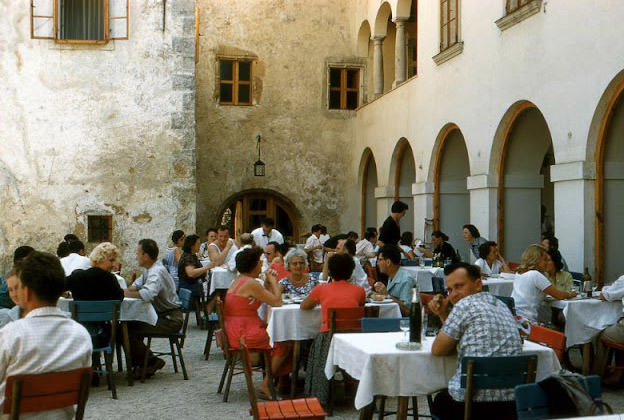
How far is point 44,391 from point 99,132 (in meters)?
14.9

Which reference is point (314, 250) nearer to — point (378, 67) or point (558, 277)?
point (378, 67)

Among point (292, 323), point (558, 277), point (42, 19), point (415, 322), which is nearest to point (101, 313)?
point (292, 323)

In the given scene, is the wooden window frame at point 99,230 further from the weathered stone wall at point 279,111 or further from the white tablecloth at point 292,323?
the white tablecloth at point 292,323

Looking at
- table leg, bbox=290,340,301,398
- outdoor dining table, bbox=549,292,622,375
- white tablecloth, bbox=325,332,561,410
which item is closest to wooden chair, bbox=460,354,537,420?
white tablecloth, bbox=325,332,561,410

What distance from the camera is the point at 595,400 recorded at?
163 inches

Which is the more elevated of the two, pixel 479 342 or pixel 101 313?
pixel 479 342

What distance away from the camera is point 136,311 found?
8.31m

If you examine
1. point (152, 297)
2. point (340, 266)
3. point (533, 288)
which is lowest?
point (152, 297)

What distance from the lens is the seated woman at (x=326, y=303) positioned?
6.98m

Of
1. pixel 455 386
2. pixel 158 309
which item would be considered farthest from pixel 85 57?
pixel 455 386

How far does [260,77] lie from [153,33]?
4.29 m

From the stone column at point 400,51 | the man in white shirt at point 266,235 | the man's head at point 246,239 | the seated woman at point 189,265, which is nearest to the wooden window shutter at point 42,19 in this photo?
the man in white shirt at point 266,235

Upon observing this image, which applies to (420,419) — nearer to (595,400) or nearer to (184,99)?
(595,400)

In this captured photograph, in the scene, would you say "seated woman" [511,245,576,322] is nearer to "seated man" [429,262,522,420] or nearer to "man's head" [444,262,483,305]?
"man's head" [444,262,483,305]
